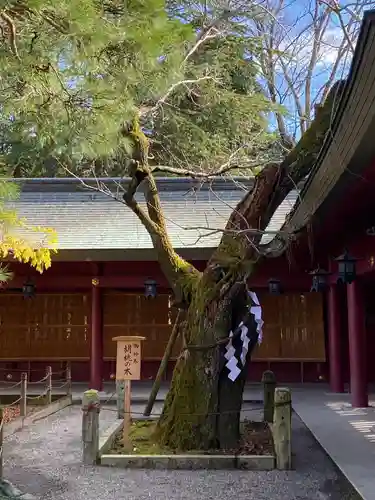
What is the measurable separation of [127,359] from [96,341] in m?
4.44

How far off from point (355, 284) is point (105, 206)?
21.0ft

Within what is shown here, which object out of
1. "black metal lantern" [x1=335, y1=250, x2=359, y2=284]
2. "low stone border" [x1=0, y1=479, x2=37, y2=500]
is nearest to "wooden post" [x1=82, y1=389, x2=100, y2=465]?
"low stone border" [x1=0, y1=479, x2=37, y2=500]

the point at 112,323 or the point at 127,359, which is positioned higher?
the point at 112,323

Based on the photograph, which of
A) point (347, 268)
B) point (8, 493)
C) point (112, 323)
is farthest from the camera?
point (112, 323)

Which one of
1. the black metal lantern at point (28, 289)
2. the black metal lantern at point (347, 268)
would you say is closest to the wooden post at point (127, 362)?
the black metal lantern at point (347, 268)

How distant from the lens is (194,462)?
19.1 feet

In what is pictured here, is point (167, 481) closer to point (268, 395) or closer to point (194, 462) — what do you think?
point (194, 462)

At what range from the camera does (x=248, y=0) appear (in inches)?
330

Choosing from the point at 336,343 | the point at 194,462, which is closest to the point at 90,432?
the point at 194,462

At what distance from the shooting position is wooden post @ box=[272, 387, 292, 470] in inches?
224

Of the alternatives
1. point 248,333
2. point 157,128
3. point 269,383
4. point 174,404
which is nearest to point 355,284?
point 269,383

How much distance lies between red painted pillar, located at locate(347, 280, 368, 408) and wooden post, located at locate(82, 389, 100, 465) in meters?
4.71

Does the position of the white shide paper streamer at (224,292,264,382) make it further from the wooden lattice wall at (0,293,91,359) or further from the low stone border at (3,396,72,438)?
the wooden lattice wall at (0,293,91,359)

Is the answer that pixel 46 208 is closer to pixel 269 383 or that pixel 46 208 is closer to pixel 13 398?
pixel 13 398
